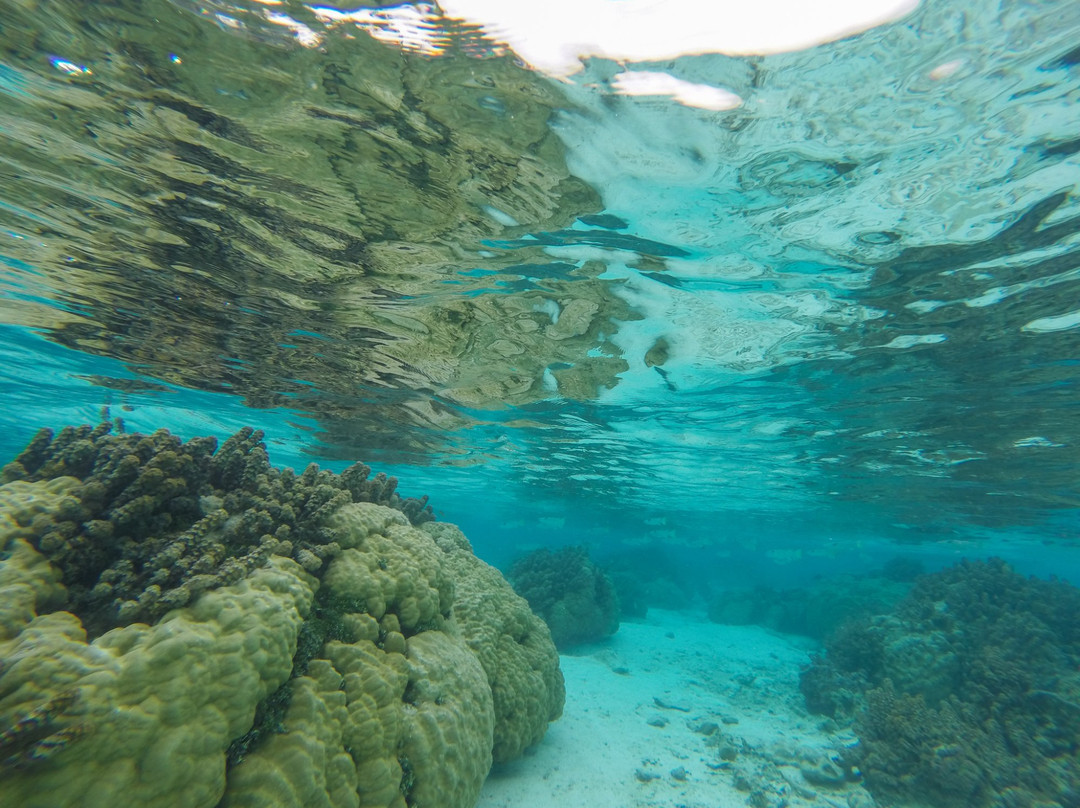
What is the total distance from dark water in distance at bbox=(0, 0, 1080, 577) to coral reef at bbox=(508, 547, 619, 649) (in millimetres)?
7598

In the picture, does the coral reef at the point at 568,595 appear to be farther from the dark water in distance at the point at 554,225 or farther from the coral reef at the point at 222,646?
the coral reef at the point at 222,646

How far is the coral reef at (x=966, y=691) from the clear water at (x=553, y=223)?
5064 millimetres

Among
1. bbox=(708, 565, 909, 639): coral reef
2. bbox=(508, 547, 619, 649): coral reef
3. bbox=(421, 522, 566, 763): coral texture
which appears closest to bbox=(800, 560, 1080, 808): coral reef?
bbox=(708, 565, 909, 639): coral reef

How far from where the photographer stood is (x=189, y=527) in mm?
4535

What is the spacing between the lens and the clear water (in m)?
5.48

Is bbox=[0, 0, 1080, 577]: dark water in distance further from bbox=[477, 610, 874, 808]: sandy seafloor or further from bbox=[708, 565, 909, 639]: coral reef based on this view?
bbox=[708, 565, 909, 639]: coral reef

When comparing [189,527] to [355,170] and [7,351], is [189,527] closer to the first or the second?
[355,170]

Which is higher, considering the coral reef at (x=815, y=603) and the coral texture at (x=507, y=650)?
the coral texture at (x=507, y=650)

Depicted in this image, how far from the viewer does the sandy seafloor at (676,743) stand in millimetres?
7840

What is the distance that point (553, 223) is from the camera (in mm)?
7883

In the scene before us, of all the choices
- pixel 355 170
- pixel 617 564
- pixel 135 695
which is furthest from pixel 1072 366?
pixel 617 564

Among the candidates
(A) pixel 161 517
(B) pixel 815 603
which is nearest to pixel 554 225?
(A) pixel 161 517

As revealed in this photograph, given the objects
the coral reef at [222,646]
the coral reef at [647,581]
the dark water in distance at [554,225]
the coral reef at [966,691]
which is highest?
the dark water in distance at [554,225]

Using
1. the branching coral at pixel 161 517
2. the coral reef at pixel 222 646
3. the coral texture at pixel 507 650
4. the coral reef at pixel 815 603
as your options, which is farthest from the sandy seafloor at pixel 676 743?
the coral reef at pixel 815 603
